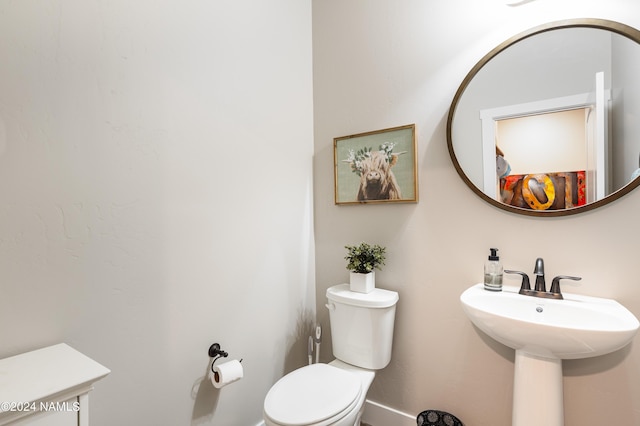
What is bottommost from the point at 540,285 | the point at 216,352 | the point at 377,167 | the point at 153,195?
the point at 216,352

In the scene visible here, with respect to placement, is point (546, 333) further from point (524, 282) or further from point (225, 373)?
point (225, 373)

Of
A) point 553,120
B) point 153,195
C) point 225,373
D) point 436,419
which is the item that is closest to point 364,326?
point 436,419

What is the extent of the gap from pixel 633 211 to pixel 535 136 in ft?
1.47

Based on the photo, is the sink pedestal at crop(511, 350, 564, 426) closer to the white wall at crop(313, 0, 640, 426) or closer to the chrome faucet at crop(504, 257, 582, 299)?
the white wall at crop(313, 0, 640, 426)

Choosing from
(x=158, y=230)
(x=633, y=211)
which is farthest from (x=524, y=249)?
(x=158, y=230)

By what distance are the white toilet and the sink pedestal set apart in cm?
59

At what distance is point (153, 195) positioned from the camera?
1235 millimetres

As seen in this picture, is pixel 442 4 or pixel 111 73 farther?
pixel 442 4

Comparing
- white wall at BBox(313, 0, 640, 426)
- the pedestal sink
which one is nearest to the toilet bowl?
white wall at BBox(313, 0, 640, 426)

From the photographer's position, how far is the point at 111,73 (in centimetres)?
112

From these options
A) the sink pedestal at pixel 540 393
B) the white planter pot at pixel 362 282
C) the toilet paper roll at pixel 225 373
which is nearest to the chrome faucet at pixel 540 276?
the sink pedestal at pixel 540 393

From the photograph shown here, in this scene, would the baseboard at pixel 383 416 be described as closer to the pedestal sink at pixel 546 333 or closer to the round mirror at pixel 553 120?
the pedestal sink at pixel 546 333

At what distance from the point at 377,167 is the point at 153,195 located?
1136mm

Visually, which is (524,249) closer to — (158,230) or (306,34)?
(158,230)
